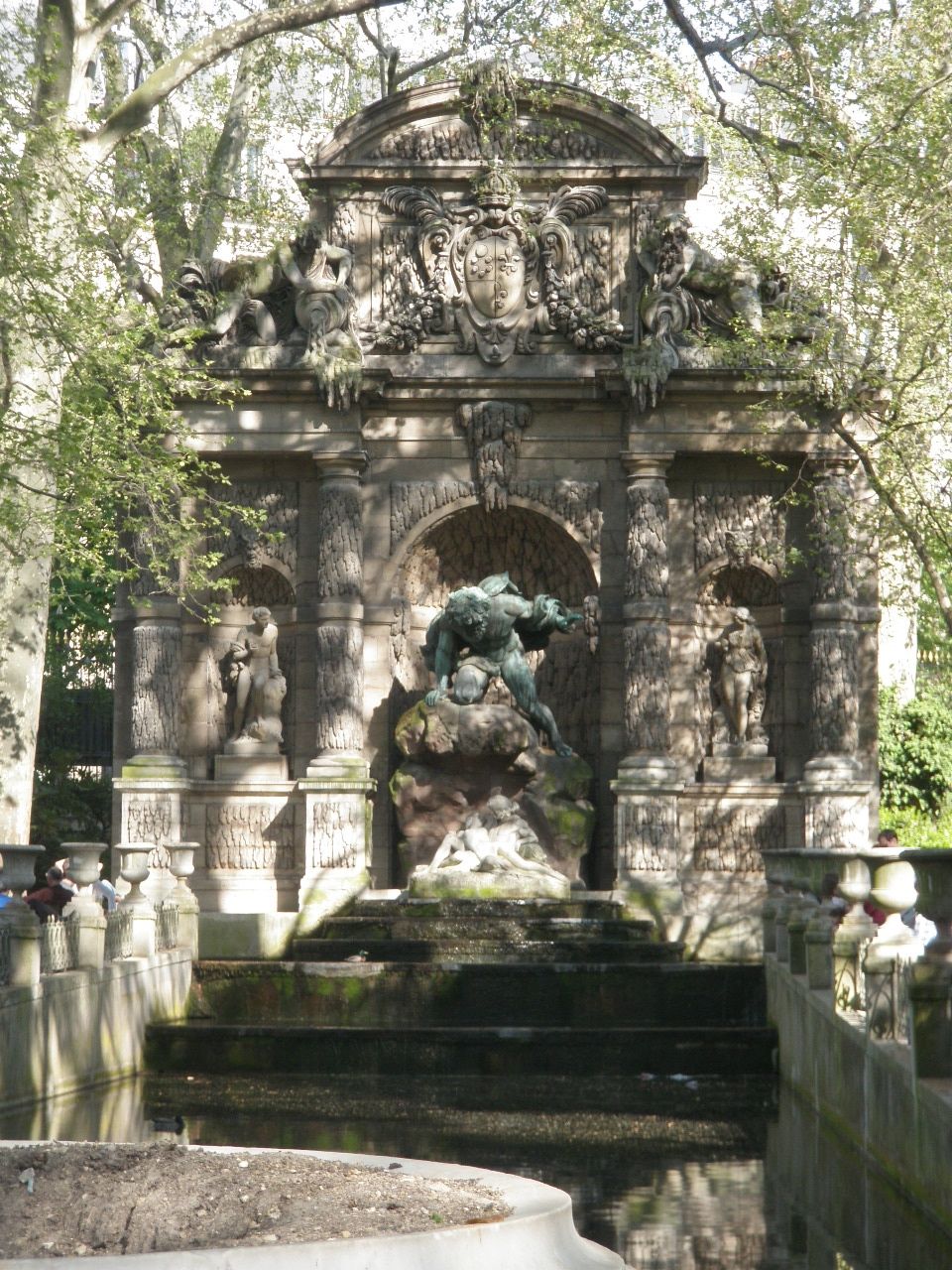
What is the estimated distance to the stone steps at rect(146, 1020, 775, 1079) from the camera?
1600cm

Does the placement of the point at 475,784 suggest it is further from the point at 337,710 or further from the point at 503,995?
the point at 503,995

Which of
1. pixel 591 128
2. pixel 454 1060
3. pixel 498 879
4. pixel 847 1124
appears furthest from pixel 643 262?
pixel 847 1124

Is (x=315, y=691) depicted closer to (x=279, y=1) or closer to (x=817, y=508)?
(x=817, y=508)

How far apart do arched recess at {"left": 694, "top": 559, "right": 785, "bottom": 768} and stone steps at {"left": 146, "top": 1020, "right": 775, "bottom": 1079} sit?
6.95 m

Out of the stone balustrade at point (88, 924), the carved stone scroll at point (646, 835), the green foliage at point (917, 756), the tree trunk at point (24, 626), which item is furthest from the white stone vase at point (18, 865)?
the green foliage at point (917, 756)

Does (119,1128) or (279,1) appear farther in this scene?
(279,1)

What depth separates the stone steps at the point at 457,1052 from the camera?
1600cm

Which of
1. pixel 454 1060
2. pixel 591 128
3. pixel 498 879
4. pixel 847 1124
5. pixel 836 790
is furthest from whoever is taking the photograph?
pixel 591 128

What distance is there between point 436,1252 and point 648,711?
1623 cm

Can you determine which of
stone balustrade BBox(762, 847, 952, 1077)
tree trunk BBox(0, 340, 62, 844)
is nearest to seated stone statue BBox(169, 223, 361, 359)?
tree trunk BBox(0, 340, 62, 844)

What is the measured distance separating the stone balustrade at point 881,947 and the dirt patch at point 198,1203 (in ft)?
10.7

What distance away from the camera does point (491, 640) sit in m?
22.1

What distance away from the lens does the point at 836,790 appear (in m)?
21.7

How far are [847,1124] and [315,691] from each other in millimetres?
11267
